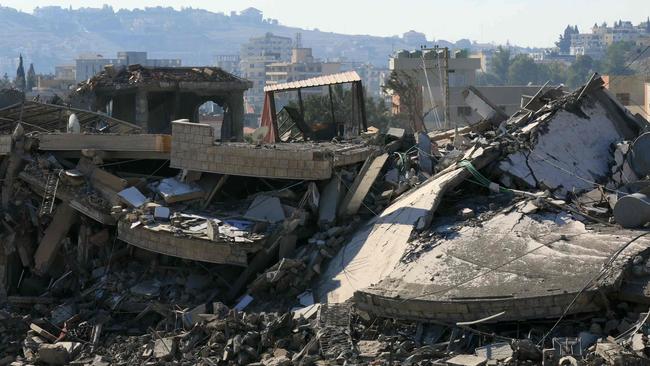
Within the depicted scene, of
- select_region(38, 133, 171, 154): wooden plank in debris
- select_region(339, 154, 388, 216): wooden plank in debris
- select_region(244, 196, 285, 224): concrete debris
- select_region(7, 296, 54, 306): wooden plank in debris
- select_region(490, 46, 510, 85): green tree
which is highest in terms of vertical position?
select_region(38, 133, 171, 154): wooden plank in debris

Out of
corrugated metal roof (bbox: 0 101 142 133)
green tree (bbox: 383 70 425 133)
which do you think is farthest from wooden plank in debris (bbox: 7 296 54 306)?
green tree (bbox: 383 70 425 133)

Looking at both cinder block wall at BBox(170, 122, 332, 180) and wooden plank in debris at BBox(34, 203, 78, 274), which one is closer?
cinder block wall at BBox(170, 122, 332, 180)

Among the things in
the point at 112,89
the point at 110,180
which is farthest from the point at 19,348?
the point at 112,89

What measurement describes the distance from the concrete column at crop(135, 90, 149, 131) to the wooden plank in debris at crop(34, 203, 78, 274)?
38.3 feet

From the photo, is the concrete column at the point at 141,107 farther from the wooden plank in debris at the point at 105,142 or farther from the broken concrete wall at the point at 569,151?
the broken concrete wall at the point at 569,151

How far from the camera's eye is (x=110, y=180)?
14.4 m

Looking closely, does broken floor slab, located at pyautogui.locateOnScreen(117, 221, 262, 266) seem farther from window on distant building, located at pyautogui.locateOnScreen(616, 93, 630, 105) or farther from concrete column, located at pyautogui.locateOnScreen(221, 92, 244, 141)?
window on distant building, located at pyautogui.locateOnScreen(616, 93, 630, 105)

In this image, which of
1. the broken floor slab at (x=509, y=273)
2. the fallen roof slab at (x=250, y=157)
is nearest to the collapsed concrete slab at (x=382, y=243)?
the broken floor slab at (x=509, y=273)

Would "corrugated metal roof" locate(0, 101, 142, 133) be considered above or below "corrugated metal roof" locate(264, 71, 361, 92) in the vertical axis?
below

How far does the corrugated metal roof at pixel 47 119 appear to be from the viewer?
55.8 ft

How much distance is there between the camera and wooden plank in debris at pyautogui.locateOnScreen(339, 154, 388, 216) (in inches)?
526

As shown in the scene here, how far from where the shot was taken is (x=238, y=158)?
548 inches

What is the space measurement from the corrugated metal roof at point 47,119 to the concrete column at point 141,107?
761 cm

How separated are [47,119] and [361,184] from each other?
661 cm
